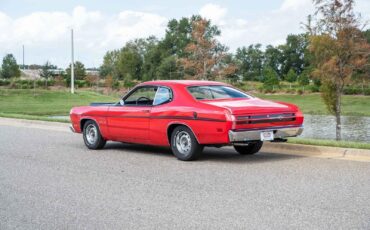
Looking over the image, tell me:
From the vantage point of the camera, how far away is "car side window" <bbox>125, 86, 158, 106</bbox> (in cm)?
1169

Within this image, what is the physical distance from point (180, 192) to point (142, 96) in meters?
4.35

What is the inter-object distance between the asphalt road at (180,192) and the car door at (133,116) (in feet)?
1.36

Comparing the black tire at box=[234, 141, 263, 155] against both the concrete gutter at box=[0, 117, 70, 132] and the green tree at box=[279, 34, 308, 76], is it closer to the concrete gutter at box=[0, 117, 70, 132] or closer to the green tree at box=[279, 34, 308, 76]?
the concrete gutter at box=[0, 117, 70, 132]

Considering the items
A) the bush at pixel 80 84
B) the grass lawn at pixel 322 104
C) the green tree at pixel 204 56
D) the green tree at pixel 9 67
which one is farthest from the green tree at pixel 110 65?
the green tree at pixel 204 56

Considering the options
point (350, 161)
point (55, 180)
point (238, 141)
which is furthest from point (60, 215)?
point (350, 161)

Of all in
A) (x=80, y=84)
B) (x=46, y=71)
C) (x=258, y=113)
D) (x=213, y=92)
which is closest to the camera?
(x=258, y=113)

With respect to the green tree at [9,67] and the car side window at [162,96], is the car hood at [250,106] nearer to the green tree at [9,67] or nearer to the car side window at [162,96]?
the car side window at [162,96]

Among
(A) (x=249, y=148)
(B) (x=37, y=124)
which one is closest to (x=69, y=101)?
(B) (x=37, y=124)

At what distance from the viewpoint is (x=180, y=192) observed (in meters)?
7.80

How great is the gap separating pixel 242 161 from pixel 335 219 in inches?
179

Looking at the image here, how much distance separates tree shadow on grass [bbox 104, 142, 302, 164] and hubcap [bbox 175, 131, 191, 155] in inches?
14.9

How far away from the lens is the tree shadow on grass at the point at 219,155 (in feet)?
35.4

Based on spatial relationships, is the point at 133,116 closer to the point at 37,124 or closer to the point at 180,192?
the point at 180,192

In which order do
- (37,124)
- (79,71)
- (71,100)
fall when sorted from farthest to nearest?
(79,71) < (71,100) < (37,124)
